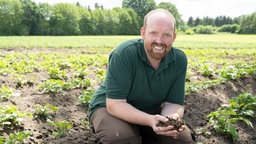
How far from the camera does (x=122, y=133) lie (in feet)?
10.6

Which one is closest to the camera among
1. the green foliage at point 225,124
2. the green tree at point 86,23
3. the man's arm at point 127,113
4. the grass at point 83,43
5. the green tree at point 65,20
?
the man's arm at point 127,113

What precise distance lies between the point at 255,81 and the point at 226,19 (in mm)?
109238

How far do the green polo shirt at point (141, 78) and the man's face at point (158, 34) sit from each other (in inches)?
6.2

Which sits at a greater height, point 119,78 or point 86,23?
point 119,78

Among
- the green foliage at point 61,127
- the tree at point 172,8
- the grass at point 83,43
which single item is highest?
the tree at point 172,8

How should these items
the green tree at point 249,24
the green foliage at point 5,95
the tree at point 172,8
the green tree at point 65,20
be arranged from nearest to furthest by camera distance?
the green foliage at point 5,95 → the green tree at point 65,20 → the green tree at point 249,24 → the tree at point 172,8

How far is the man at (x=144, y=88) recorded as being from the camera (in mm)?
3170

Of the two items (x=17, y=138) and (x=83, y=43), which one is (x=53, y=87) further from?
(x=83, y=43)

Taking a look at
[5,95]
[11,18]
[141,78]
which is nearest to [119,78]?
[141,78]

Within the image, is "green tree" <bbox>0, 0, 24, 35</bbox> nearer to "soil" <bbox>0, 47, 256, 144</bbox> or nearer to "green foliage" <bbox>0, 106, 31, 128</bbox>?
"soil" <bbox>0, 47, 256, 144</bbox>

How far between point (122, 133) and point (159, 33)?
0.99m

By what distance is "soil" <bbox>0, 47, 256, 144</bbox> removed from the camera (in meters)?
4.00

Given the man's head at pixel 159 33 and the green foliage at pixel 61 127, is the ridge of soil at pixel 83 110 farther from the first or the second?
the man's head at pixel 159 33

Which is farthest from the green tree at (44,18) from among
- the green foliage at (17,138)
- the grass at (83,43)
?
the green foliage at (17,138)
